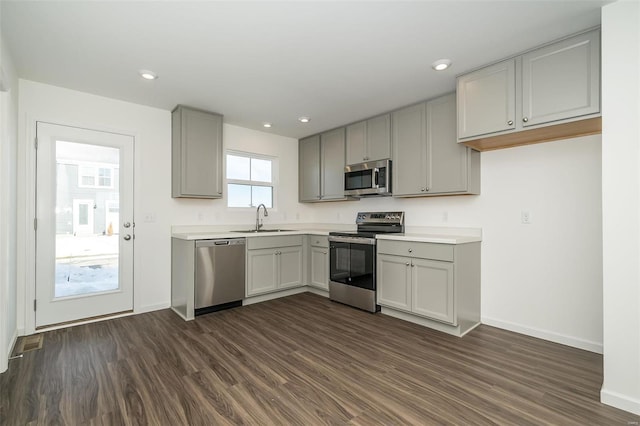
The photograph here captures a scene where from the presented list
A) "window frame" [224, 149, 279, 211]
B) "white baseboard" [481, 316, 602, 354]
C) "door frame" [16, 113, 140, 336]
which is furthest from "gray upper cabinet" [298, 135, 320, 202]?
"door frame" [16, 113, 140, 336]

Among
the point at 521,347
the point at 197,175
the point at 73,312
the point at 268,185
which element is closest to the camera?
the point at 521,347

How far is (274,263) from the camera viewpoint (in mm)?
4156

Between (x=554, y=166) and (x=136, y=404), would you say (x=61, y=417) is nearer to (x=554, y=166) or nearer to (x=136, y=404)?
(x=136, y=404)

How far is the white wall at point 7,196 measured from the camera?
88.3 inches

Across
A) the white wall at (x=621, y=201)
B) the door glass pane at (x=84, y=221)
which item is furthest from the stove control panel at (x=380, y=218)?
the door glass pane at (x=84, y=221)

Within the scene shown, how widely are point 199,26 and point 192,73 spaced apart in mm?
774

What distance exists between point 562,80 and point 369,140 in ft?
6.94

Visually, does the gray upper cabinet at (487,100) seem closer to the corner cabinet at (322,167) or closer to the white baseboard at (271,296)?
the corner cabinet at (322,167)

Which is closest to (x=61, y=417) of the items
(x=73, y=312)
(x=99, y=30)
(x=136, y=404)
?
(x=136, y=404)

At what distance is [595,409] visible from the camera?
182cm

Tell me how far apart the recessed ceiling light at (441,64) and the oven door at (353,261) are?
74.1 inches

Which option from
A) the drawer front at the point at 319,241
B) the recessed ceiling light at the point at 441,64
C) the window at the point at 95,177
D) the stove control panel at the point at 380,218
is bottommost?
the drawer front at the point at 319,241

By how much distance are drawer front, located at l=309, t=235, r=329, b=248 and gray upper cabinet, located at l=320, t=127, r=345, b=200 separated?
632 millimetres

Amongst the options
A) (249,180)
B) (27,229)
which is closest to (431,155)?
(249,180)
